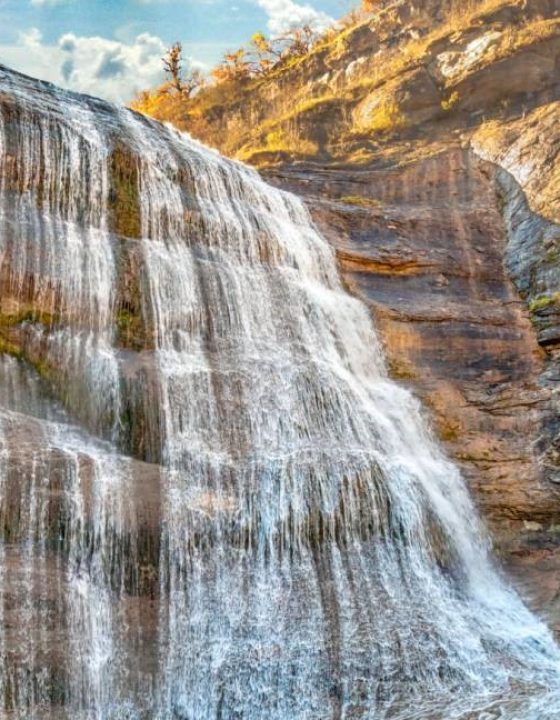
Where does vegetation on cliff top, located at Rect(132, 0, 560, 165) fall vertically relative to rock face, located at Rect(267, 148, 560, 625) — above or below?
above

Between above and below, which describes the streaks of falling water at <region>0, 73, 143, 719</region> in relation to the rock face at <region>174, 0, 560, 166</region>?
below

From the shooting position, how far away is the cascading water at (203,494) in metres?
8.27

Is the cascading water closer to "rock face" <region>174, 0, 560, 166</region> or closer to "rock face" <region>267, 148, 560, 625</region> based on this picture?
"rock face" <region>267, 148, 560, 625</region>

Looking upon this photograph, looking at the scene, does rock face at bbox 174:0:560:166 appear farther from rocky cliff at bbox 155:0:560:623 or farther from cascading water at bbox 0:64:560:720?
cascading water at bbox 0:64:560:720

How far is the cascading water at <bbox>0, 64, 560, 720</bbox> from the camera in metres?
8.27

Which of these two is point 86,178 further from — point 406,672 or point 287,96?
point 287,96

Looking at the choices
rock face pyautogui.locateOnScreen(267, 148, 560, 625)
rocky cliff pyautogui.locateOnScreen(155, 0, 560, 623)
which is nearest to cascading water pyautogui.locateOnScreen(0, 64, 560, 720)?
rock face pyautogui.locateOnScreen(267, 148, 560, 625)

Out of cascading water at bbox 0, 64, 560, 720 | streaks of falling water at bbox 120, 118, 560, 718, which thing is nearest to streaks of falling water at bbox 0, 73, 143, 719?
cascading water at bbox 0, 64, 560, 720

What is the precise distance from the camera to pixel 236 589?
916 cm

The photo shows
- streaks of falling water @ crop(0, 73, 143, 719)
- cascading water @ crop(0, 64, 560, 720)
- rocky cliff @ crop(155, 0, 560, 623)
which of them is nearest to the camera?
streaks of falling water @ crop(0, 73, 143, 719)

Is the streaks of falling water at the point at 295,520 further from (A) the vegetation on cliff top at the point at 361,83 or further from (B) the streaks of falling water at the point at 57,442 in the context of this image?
(A) the vegetation on cliff top at the point at 361,83

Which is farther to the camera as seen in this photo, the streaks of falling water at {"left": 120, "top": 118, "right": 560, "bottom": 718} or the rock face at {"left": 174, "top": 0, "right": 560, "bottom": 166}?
the rock face at {"left": 174, "top": 0, "right": 560, "bottom": 166}

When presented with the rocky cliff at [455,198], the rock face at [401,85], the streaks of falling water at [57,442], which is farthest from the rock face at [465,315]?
the streaks of falling water at [57,442]

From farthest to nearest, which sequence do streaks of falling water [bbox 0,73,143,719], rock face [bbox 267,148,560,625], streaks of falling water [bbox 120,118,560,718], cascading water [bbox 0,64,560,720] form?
1. rock face [bbox 267,148,560,625]
2. streaks of falling water [bbox 120,118,560,718]
3. cascading water [bbox 0,64,560,720]
4. streaks of falling water [bbox 0,73,143,719]
